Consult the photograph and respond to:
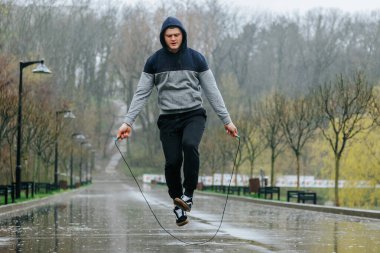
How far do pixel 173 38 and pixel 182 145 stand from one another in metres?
1.19

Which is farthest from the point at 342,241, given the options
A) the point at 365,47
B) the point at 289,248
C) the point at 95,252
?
the point at 365,47

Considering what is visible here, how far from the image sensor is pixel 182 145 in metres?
8.99

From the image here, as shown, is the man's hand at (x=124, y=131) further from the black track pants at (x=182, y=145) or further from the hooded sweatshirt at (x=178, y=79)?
the black track pants at (x=182, y=145)

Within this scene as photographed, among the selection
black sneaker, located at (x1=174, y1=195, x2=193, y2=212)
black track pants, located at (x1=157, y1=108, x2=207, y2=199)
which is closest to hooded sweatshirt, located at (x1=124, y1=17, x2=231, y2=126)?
black track pants, located at (x1=157, y1=108, x2=207, y2=199)

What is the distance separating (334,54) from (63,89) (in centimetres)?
3327

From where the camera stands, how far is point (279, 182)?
244 ft

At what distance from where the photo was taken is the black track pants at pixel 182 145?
8.91 m

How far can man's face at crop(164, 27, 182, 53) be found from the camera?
8.79m

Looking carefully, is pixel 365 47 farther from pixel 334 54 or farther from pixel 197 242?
pixel 197 242

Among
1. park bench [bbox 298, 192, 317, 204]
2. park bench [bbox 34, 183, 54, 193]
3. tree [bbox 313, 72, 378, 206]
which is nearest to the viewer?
park bench [bbox 298, 192, 317, 204]

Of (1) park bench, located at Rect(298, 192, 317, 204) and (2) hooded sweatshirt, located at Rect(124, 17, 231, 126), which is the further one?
(1) park bench, located at Rect(298, 192, 317, 204)

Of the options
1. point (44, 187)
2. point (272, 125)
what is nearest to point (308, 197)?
point (272, 125)

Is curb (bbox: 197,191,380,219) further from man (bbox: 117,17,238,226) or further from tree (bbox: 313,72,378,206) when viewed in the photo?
man (bbox: 117,17,238,226)

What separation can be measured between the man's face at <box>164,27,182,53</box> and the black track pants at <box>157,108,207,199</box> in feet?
2.51
